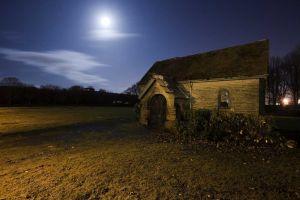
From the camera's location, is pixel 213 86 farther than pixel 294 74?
No

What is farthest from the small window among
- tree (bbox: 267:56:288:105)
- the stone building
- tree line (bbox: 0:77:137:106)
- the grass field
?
tree (bbox: 267:56:288:105)

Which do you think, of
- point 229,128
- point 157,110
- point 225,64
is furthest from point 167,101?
point 225,64

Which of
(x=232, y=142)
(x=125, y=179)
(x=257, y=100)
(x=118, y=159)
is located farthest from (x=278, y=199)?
(x=257, y=100)

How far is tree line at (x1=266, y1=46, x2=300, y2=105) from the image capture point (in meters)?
61.2

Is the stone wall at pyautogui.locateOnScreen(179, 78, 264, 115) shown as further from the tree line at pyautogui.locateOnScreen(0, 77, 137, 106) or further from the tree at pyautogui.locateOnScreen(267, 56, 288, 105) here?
the tree at pyautogui.locateOnScreen(267, 56, 288, 105)

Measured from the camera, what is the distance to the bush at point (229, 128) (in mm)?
11664

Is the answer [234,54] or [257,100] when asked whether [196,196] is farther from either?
[234,54]

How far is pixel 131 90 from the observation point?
109125 mm

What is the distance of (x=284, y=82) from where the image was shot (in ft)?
211

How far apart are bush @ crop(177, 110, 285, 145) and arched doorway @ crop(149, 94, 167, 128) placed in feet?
14.8

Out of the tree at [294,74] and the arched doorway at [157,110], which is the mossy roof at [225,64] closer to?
the arched doorway at [157,110]

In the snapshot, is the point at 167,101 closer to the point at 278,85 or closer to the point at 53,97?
the point at 53,97

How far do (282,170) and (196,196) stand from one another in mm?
3936

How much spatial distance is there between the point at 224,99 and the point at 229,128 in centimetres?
1082
